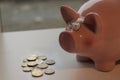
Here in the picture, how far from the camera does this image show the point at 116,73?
0.57 meters

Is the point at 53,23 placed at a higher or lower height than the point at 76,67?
higher

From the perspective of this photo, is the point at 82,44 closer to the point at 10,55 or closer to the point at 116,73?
the point at 116,73

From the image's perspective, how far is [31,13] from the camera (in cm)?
202

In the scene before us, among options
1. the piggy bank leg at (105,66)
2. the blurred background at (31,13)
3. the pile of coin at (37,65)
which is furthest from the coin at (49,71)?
the blurred background at (31,13)

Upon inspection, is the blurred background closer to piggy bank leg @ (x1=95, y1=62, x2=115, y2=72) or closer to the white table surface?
the white table surface

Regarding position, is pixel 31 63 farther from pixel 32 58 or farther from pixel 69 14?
pixel 69 14

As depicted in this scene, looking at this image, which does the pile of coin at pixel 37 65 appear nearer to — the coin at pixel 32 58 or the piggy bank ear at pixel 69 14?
the coin at pixel 32 58

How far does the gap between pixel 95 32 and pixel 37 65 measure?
165 mm

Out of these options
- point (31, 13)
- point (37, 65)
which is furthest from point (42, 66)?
point (31, 13)

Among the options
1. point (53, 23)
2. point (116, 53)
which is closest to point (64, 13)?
point (116, 53)

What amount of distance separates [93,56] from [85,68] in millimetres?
46

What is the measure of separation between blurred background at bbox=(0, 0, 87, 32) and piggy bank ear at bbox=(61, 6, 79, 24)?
42.7 inches

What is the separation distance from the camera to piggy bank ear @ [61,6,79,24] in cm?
56

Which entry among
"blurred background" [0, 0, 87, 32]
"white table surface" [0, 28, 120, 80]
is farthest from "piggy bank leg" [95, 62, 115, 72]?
"blurred background" [0, 0, 87, 32]
